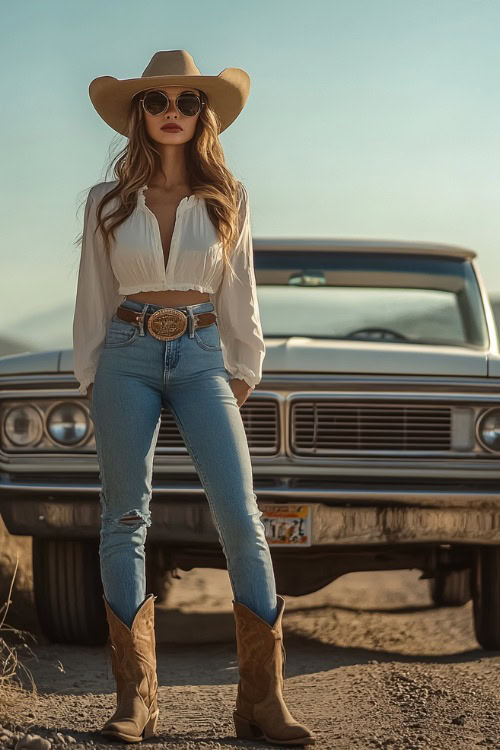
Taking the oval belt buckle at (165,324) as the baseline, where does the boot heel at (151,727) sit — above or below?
below

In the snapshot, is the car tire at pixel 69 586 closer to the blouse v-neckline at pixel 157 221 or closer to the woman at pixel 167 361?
the woman at pixel 167 361

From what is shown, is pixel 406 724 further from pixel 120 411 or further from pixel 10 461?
pixel 10 461

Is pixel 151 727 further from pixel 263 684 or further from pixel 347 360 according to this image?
pixel 347 360

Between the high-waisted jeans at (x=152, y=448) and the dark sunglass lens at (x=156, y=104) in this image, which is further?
the dark sunglass lens at (x=156, y=104)

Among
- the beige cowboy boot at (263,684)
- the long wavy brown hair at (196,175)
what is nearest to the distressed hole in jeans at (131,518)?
the beige cowboy boot at (263,684)

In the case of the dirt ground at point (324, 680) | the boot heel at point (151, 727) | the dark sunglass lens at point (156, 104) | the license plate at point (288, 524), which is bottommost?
the dirt ground at point (324, 680)

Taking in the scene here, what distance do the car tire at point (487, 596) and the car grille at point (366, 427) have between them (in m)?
0.56

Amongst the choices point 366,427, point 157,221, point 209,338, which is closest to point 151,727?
point 209,338

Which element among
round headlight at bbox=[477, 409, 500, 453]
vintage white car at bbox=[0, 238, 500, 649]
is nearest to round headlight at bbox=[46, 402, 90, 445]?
vintage white car at bbox=[0, 238, 500, 649]

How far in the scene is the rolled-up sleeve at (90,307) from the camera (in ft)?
11.1

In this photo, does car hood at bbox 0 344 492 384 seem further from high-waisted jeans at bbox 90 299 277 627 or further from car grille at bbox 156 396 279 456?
high-waisted jeans at bbox 90 299 277 627

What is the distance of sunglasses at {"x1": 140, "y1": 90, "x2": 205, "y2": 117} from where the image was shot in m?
3.37

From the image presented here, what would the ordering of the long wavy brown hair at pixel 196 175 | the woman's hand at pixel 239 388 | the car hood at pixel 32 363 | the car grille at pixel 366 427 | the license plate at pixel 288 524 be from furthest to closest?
the car hood at pixel 32 363, the car grille at pixel 366 427, the license plate at pixel 288 524, the woman's hand at pixel 239 388, the long wavy brown hair at pixel 196 175

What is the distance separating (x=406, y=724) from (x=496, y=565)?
56.3 inches
